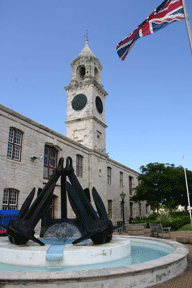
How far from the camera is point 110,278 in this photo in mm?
4016

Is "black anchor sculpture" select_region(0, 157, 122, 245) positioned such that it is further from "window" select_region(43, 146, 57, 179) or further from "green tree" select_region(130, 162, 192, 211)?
"green tree" select_region(130, 162, 192, 211)

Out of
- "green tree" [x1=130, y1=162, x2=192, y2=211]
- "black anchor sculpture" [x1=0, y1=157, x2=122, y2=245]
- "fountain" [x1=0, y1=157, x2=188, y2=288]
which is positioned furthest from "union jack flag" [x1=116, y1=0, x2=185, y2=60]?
"green tree" [x1=130, y1=162, x2=192, y2=211]

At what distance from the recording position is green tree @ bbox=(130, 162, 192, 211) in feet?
88.2

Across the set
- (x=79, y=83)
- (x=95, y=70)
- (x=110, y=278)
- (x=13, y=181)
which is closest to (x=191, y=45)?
(x=110, y=278)

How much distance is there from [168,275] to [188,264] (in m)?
1.84

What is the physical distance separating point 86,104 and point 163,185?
1441cm

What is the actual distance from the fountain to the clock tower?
19.1 meters

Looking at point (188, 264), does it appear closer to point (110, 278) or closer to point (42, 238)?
point (110, 278)

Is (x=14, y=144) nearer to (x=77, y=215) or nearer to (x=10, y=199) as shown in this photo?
(x=10, y=199)

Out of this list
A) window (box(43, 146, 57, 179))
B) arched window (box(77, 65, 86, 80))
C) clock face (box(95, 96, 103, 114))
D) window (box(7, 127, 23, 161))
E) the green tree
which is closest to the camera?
window (box(7, 127, 23, 161))

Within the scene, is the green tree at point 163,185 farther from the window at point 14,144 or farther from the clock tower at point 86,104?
the window at point 14,144

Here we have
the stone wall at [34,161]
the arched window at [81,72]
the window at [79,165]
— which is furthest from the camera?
the arched window at [81,72]

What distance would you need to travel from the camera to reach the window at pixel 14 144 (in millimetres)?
16188

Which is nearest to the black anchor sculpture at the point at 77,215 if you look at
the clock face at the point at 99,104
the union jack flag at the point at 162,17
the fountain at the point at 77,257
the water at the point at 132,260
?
the fountain at the point at 77,257
